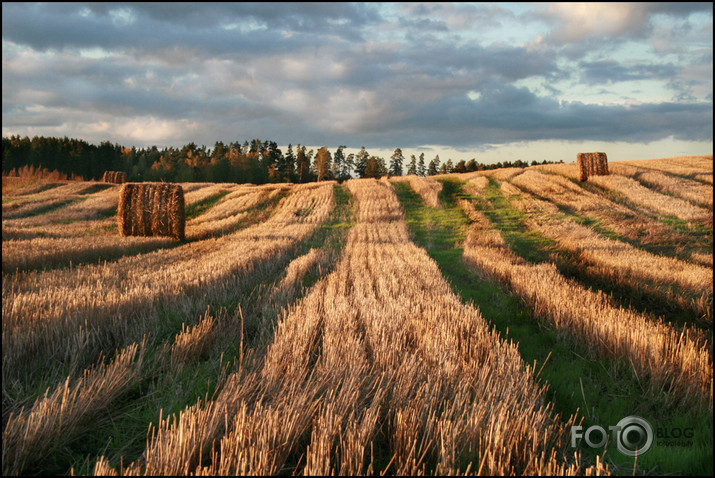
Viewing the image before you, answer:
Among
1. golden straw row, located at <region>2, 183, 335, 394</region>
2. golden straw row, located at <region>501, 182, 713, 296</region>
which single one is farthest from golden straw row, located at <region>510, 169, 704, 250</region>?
golden straw row, located at <region>2, 183, 335, 394</region>

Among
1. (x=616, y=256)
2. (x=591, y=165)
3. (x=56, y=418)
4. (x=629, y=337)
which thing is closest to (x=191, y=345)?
(x=56, y=418)

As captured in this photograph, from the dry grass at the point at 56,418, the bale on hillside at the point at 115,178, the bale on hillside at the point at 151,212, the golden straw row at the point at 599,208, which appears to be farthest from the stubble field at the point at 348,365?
the bale on hillside at the point at 115,178

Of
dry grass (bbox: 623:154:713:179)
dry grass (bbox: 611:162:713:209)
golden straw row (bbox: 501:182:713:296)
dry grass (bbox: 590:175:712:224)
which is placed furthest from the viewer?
dry grass (bbox: 623:154:713:179)

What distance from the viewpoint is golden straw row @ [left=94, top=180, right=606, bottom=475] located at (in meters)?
2.62

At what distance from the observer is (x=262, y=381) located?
143 inches

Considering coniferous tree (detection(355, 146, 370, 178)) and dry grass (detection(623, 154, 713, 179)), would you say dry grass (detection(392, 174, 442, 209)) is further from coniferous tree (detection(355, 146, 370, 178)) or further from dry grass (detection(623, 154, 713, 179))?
coniferous tree (detection(355, 146, 370, 178))

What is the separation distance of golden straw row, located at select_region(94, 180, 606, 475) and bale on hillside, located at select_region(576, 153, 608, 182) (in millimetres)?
30239

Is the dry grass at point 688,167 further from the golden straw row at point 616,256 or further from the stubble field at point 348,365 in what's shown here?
the stubble field at point 348,365

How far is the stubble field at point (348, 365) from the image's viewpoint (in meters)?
2.82

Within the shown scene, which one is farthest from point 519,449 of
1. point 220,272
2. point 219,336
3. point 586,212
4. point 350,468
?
point 586,212

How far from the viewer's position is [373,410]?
3.09 m

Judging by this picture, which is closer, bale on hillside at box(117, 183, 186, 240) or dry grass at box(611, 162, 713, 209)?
bale on hillside at box(117, 183, 186, 240)

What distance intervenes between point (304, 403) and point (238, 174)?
8419 centimetres

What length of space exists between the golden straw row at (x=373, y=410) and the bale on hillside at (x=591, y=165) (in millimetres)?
30239
